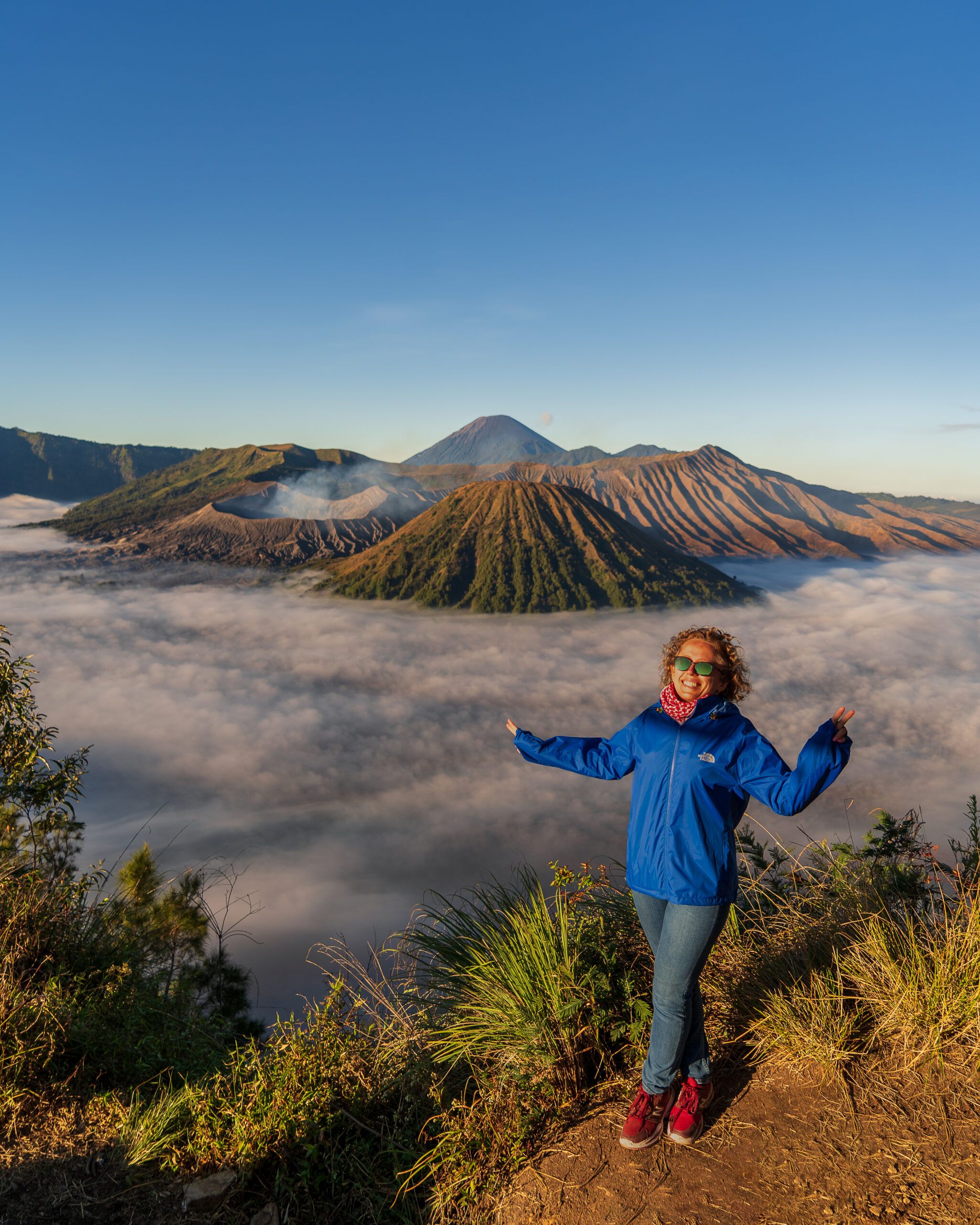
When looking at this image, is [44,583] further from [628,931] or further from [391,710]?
[628,931]

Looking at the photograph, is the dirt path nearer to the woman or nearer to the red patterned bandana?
the woman

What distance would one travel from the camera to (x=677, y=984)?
2246 mm

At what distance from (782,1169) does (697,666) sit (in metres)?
1.62

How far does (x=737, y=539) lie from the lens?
549 feet

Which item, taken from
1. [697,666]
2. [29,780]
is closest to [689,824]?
[697,666]

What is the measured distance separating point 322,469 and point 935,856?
189832mm

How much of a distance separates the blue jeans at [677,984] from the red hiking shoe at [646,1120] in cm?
5

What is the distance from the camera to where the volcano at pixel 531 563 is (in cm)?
11062

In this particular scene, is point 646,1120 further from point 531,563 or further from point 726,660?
point 531,563

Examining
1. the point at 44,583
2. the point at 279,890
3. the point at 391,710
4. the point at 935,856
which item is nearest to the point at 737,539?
the point at 391,710

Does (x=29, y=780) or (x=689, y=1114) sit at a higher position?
(x=689, y=1114)

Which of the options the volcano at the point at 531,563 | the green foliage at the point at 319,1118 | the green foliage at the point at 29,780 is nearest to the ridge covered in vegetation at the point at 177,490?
the volcano at the point at 531,563

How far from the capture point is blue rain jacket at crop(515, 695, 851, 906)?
2.16 m

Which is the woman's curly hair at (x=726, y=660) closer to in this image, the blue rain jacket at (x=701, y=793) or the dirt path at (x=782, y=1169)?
the blue rain jacket at (x=701, y=793)
